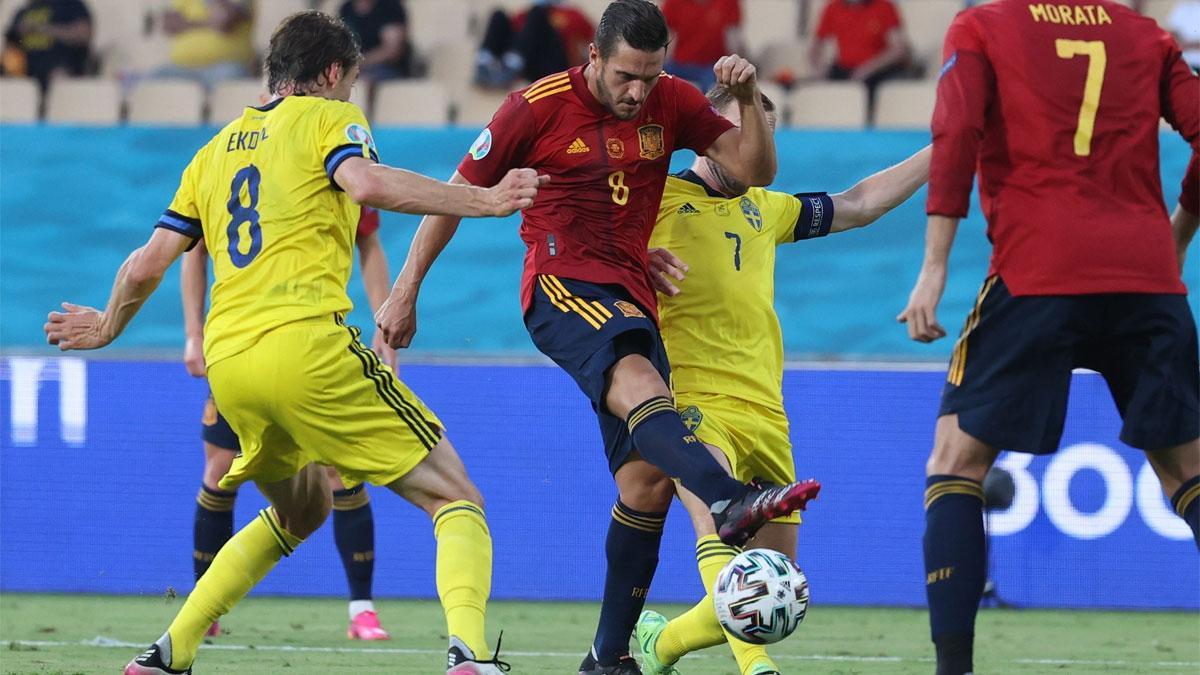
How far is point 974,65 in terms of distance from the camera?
461 cm

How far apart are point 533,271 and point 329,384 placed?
A: 0.82 meters

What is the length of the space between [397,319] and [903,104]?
24.6 ft

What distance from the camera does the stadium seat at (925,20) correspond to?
1291 cm

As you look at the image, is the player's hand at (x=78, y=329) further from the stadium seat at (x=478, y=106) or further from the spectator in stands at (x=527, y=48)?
the spectator in stands at (x=527, y=48)

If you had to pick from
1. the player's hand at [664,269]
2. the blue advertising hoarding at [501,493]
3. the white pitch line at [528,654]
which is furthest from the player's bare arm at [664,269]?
the blue advertising hoarding at [501,493]

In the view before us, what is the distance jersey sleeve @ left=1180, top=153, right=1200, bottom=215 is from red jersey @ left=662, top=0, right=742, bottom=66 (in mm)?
7664

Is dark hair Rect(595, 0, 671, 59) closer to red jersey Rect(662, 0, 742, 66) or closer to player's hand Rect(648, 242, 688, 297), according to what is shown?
player's hand Rect(648, 242, 688, 297)

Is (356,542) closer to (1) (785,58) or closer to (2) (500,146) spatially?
(2) (500,146)

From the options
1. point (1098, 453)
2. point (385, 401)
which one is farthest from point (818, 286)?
point (385, 401)

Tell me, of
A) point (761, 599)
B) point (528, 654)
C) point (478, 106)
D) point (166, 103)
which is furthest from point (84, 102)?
point (761, 599)

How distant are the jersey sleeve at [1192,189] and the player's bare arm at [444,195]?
185 cm

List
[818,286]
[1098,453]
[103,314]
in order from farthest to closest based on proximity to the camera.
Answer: [818,286] < [1098,453] < [103,314]

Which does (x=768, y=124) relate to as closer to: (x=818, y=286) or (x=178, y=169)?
(x=818, y=286)

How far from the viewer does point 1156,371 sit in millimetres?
4590
